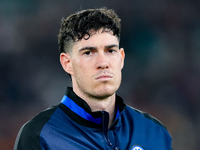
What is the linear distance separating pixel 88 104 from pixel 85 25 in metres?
0.58

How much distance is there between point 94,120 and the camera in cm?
220

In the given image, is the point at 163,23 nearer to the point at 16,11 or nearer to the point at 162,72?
the point at 162,72

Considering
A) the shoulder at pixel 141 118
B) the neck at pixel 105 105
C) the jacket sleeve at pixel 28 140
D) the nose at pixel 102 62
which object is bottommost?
the jacket sleeve at pixel 28 140

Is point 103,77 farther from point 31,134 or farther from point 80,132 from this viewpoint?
point 31,134

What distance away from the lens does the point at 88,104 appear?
225 cm

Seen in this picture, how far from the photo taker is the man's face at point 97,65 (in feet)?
7.05

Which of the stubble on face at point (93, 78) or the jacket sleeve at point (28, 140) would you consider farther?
the stubble on face at point (93, 78)

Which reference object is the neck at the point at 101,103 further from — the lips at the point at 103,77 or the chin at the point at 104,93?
the lips at the point at 103,77

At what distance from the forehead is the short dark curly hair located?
24mm

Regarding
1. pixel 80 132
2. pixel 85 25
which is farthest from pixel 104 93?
pixel 85 25

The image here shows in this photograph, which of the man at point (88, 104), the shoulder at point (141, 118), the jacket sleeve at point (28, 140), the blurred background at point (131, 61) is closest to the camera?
the jacket sleeve at point (28, 140)

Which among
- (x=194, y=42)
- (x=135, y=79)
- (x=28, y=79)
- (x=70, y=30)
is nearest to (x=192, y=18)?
(x=194, y=42)

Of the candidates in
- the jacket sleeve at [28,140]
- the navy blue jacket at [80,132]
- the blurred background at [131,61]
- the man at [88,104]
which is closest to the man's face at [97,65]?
the man at [88,104]

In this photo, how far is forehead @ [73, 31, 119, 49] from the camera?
218 cm
